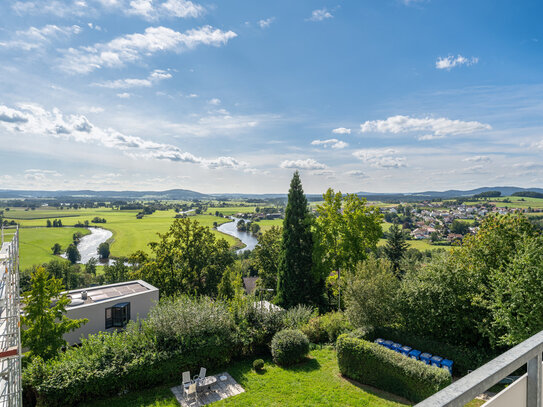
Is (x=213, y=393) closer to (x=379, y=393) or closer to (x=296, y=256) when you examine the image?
(x=379, y=393)

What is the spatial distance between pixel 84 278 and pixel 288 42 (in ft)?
160

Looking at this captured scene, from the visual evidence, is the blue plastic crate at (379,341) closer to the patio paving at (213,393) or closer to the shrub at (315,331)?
the shrub at (315,331)

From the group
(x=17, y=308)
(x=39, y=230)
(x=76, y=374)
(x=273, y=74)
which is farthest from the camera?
(x=39, y=230)

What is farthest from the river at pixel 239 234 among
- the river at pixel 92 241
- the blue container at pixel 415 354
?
the blue container at pixel 415 354

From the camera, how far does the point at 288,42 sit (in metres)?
18.7

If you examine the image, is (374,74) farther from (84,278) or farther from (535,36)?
(84,278)

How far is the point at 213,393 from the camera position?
11672 mm

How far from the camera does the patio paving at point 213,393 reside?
11.0 metres

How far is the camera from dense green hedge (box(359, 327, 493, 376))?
12472 millimetres

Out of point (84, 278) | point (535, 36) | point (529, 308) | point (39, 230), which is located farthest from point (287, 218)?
point (39, 230)

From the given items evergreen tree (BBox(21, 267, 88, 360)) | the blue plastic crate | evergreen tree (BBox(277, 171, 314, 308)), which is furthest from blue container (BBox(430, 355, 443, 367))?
evergreen tree (BBox(21, 267, 88, 360))

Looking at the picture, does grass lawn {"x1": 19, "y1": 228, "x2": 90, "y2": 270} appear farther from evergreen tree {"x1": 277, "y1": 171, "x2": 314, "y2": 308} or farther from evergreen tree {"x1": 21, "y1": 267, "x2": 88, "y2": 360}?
evergreen tree {"x1": 277, "y1": 171, "x2": 314, "y2": 308}

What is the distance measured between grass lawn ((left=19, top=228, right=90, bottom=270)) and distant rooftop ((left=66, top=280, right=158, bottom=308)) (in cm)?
4030

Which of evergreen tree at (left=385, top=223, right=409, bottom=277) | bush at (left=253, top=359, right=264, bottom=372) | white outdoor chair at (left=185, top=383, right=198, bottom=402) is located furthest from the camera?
evergreen tree at (left=385, top=223, right=409, bottom=277)
